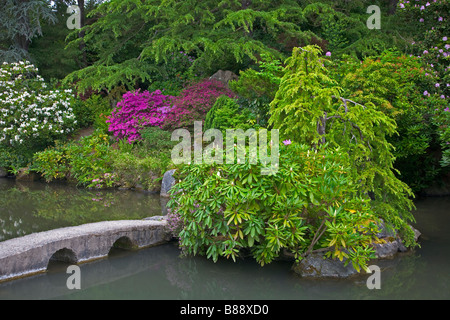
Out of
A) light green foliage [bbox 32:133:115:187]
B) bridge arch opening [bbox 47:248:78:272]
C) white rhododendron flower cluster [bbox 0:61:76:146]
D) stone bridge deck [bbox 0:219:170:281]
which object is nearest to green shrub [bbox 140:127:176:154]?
light green foliage [bbox 32:133:115:187]

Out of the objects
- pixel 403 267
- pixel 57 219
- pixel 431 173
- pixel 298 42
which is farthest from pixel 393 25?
pixel 57 219

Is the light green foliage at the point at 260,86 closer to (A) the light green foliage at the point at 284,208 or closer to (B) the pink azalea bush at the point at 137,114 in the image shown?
(B) the pink azalea bush at the point at 137,114

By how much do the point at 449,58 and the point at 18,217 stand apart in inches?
335

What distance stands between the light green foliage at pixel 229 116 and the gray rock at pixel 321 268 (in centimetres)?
458

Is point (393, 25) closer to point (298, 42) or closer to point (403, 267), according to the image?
point (298, 42)

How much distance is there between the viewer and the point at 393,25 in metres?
13.5

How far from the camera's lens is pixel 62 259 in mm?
5707

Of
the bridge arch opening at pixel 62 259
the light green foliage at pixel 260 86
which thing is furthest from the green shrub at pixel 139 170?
the bridge arch opening at pixel 62 259

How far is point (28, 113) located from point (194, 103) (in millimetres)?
4672

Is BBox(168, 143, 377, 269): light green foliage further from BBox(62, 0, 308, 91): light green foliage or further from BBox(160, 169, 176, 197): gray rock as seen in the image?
BBox(62, 0, 308, 91): light green foliage

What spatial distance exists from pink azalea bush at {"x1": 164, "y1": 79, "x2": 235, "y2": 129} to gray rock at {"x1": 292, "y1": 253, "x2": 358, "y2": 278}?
274 inches

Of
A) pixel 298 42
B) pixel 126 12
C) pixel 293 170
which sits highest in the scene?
pixel 126 12

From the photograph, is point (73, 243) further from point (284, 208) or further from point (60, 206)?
point (60, 206)

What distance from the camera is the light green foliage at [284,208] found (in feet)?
16.5
